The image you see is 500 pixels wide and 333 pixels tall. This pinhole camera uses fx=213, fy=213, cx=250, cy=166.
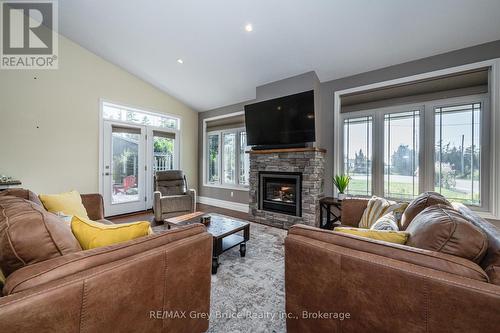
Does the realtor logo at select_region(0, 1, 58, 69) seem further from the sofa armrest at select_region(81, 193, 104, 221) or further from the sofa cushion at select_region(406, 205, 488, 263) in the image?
the sofa cushion at select_region(406, 205, 488, 263)

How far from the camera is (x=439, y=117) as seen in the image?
3090mm

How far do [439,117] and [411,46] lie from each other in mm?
1094

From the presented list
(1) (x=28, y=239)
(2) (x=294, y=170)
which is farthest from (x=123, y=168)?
(1) (x=28, y=239)

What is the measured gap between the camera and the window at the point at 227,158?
17.3ft

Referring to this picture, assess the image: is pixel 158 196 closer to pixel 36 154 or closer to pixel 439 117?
pixel 36 154

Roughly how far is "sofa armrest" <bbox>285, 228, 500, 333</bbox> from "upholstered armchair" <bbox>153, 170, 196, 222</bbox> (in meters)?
3.17

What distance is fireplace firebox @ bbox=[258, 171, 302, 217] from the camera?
3.80 meters

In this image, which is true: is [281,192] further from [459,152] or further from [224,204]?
[459,152]

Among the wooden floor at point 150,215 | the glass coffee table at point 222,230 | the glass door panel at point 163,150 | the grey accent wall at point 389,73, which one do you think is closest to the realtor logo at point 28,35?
the glass door panel at point 163,150

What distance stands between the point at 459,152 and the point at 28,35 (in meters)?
6.91

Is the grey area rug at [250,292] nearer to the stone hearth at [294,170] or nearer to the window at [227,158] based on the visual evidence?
the stone hearth at [294,170]

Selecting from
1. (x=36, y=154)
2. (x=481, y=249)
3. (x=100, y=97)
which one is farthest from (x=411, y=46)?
(x=36, y=154)

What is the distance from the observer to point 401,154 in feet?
11.1

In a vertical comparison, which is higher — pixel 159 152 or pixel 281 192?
pixel 159 152
